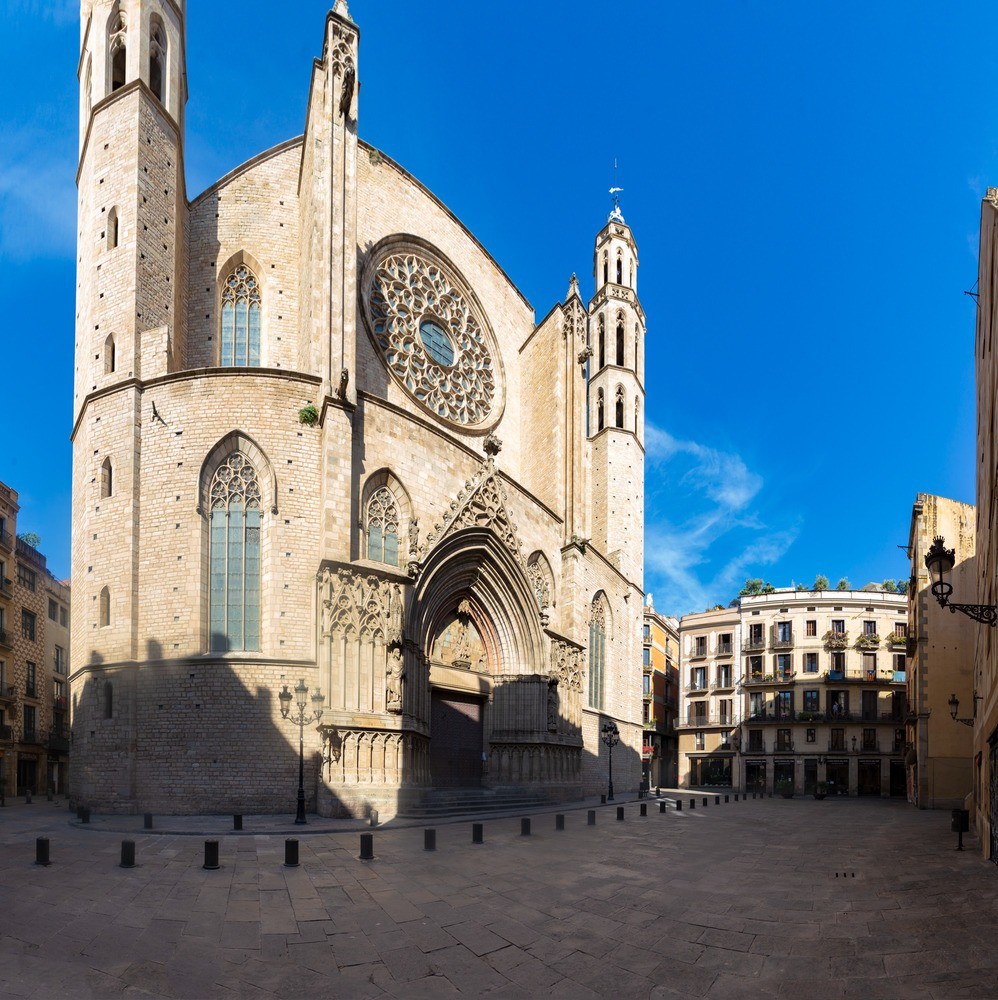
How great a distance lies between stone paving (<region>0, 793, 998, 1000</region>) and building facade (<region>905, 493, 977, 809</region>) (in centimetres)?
2035

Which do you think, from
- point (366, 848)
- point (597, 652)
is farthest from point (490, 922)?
point (597, 652)

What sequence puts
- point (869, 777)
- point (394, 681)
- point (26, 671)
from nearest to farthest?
point (394, 681), point (26, 671), point (869, 777)

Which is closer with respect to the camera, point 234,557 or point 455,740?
point 234,557

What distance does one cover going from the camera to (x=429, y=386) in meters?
32.6

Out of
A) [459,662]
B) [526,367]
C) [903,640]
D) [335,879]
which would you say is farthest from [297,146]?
[903,640]

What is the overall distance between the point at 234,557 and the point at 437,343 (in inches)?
564

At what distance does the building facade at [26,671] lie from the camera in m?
40.5

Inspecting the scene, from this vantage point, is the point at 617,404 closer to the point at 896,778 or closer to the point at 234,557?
the point at 234,557

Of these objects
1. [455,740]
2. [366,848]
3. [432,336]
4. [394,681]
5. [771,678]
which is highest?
[432,336]

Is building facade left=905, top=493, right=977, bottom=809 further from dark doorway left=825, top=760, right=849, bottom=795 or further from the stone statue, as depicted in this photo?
the stone statue

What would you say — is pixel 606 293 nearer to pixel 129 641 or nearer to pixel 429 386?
pixel 429 386

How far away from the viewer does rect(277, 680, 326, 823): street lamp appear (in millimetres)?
19625

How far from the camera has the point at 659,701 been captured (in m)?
66.0

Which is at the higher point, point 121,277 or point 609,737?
point 121,277
